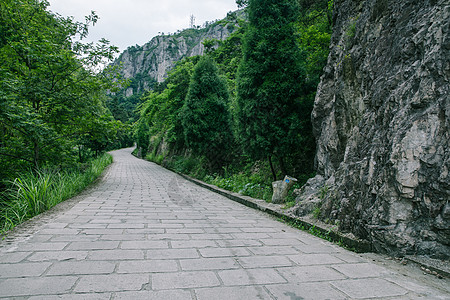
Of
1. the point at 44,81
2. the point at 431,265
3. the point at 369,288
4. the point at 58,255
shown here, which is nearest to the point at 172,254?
the point at 58,255

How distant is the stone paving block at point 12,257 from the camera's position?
8.10 ft

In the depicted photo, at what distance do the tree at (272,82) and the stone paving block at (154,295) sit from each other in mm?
5431

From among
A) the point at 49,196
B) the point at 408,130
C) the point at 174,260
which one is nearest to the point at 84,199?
the point at 49,196

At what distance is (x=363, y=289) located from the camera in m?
2.20

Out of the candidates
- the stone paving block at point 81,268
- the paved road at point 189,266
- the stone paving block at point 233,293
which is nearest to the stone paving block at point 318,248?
the paved road at point 189,266

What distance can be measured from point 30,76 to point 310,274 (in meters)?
8.45

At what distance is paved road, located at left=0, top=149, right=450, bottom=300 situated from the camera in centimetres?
206

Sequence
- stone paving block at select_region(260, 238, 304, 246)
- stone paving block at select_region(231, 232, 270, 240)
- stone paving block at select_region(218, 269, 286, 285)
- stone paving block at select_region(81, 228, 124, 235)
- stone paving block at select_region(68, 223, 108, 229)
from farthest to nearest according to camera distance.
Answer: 1. stone paving block at select_region(68, 223, 108, 229)
2. stone paving block at select_region(231, 232, 270, 240)
3. stone paving block at select_region(81, 228, 124, 235)
4. stone paving block at select_region(260, 238, 304, 246)
5. stone paving block at select_region(218, 269, 286, 285)

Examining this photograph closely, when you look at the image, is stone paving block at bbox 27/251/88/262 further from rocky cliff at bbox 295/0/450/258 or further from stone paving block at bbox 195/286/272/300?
rocky cliff at bbox 295/0/450/258

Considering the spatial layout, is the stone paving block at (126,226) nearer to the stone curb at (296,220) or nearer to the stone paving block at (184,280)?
the stone paving block at (184,280)

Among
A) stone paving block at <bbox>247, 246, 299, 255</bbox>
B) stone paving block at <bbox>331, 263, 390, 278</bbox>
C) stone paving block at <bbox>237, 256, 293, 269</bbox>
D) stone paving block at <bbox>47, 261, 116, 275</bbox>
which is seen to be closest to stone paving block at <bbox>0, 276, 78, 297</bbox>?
stone paving block at <bbox>47, 261, 116, 275</bbox>

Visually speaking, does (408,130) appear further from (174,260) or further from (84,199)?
(84,199)

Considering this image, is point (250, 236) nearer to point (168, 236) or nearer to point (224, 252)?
point (224, 252)

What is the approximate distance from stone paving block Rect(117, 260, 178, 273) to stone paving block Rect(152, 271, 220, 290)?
0.39ft
